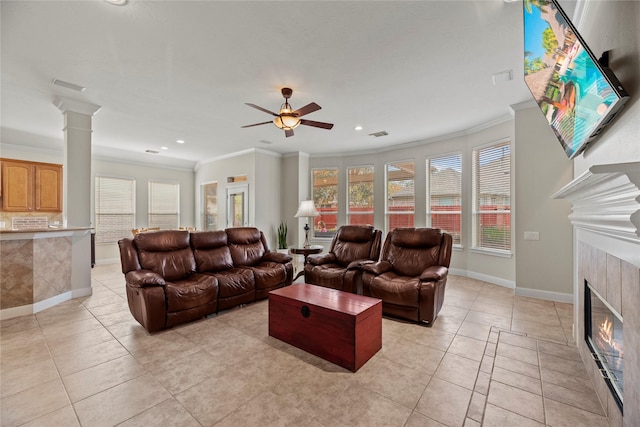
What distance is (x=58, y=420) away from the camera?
163 centimetres

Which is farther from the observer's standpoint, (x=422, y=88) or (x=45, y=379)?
(x=422, y=88)

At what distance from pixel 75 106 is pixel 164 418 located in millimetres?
4500

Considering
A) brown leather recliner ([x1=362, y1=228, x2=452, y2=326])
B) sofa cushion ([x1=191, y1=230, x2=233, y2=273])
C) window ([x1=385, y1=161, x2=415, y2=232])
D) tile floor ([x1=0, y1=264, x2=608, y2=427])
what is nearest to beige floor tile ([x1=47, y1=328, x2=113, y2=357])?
tile floor ([x1=0, y1=264, x2=608, y2=427])

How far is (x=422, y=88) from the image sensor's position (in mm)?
3428

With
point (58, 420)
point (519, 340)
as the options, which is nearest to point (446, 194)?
point (519, 340)

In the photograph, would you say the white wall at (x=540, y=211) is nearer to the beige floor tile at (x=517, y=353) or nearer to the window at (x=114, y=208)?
the beige floor tile at (x=517, y=353)

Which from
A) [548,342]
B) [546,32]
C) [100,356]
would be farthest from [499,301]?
[100,356]

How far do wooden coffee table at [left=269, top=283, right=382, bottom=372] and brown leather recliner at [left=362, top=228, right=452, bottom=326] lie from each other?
710 millimetres

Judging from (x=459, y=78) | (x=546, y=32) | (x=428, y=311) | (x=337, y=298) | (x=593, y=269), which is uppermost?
(x=459, y=78)

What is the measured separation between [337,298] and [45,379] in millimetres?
2357

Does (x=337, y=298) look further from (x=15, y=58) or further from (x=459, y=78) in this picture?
(x=15, y=58)

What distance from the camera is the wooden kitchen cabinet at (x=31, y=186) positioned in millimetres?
5418

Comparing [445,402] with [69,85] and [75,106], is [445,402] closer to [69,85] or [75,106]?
[69,85]

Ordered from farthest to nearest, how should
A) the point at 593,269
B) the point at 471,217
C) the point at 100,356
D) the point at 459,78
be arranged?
1. the point at 471,217
2. the point at 459,78
3. the point at 100,356
4. the point at 593,269
